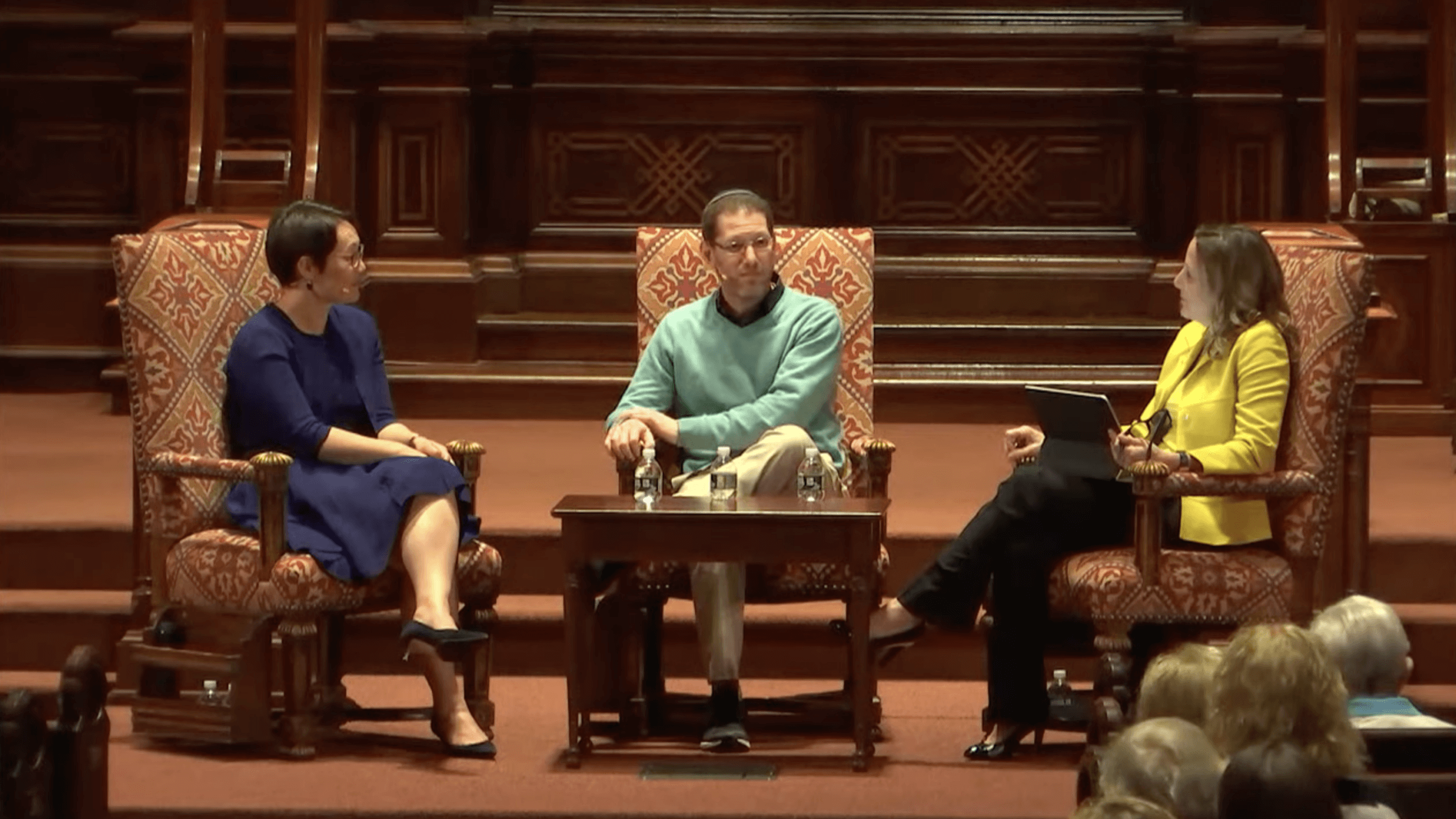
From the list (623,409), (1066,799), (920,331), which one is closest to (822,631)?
(623,409)

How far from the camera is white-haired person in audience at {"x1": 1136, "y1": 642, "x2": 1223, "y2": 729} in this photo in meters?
3.56

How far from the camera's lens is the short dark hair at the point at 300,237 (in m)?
5.77

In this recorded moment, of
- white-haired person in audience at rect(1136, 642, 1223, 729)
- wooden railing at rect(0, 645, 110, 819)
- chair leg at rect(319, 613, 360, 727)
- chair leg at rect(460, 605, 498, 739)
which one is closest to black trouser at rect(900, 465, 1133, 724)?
chair leg at rect(460, 605, 498, 739)

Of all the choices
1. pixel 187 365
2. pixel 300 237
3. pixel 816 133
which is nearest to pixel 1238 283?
pixel 300 237

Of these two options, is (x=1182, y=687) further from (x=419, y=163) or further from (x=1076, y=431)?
(x=419, y=163)

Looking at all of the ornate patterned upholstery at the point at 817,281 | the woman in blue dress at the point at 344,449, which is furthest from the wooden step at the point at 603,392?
the woman in blue dress at the point at 344,449

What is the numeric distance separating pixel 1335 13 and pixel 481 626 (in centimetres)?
351

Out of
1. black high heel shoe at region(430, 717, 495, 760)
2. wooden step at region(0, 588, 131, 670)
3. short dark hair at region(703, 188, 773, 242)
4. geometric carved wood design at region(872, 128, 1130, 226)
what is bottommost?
black high heel shoe at region(430, 717, 495, 760)

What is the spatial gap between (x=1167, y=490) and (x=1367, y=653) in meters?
1.65

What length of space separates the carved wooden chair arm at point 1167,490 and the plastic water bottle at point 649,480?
1.00 metres

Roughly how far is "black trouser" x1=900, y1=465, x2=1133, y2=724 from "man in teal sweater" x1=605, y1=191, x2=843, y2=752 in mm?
379

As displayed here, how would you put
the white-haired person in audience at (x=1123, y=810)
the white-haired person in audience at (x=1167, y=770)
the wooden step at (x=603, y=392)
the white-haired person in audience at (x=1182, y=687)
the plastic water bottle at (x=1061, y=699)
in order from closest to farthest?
the white-haired person in audience at (x=1123, y=810)
the white-haired person in audience at (x=1167, y=770)
the white-haired person in audience at (x=1182, y=687)
the plastic water bottle at (x=1061, y=699)
the wooden step at (x=603, y=392)

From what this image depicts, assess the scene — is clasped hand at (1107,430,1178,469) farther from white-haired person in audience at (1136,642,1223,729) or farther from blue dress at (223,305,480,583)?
white-haired person in audience at (1136,642,1223,729)

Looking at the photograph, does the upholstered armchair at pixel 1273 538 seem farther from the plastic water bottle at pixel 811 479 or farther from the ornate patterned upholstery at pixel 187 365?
the ornate patterned upholstery at pixel 187 365
